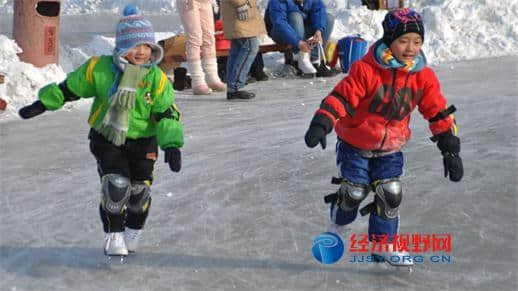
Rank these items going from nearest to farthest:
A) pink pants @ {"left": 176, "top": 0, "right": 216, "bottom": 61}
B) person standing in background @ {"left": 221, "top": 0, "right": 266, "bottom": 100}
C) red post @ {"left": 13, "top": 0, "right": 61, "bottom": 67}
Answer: person standing in background @ {"left": 221, "top": 0, "right": 266, "bottom": 100} < pink pants @ {"left": 176, "top": 0, "right": 216, "bottom": 61} < red post @ {"left": 13, "top": 0, "right": 61, "bottom": 67}

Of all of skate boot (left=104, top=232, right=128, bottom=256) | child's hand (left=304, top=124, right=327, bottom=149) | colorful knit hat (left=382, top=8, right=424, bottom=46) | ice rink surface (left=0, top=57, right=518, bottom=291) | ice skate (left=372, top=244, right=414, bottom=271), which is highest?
colorful knit hat (left=382, top=8, right=424, bottom=46)

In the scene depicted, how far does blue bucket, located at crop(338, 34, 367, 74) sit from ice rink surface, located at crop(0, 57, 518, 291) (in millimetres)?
2590

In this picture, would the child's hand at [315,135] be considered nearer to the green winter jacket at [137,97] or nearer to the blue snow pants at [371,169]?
the blue snow pants at [371,169]

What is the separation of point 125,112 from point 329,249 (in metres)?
1.24

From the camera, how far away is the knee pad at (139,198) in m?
4.41

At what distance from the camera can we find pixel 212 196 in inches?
221

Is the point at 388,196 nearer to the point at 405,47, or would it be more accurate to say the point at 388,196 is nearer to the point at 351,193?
the point at 351,193

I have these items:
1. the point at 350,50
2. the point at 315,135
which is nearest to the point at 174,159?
the point at 315,135

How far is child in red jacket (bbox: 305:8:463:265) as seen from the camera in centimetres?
394

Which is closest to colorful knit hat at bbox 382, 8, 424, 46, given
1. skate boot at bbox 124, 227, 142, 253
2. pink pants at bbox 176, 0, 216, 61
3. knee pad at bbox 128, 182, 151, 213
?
knee pad at bbox 128, 182, 151, 213

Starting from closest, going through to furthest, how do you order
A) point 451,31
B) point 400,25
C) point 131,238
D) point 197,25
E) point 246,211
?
point 400,25
point 131,238
point 246,211
point 197,25
point 451,31

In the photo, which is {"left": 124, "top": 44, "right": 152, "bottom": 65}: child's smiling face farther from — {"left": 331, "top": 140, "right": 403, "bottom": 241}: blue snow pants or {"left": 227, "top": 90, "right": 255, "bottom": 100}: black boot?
{"left": 227, "top": 90, "right": 255, "bottom": 100}: black boot

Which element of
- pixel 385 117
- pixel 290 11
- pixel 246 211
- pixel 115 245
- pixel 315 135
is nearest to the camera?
pixel 315 135

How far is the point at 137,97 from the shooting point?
4.25 meters
